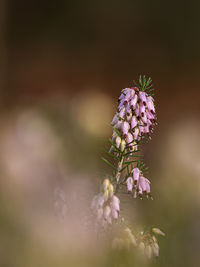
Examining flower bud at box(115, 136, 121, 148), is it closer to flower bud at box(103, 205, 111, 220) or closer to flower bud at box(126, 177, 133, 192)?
flower bud at box(126, 177, 133, 192)

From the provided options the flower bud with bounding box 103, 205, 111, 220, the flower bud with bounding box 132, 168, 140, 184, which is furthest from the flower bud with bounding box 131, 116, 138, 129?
the flower bud with bounding box 103, 205, 111, 220

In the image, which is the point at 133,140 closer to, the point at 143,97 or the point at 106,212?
the point at 143,97

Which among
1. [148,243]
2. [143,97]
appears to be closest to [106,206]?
[148,243]

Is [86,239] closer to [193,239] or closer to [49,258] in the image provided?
[49,258]

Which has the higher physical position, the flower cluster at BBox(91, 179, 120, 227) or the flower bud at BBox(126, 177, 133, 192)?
the flower bud at BBox(126, 177, 133, 192)

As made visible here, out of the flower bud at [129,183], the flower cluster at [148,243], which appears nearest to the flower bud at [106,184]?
the flower bud at [129,183]

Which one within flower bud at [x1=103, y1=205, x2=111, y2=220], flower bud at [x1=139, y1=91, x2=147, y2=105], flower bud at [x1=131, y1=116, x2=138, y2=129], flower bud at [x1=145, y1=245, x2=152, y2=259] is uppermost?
flower bud at [x1=139, y1=91, x2=147, y2=105]
